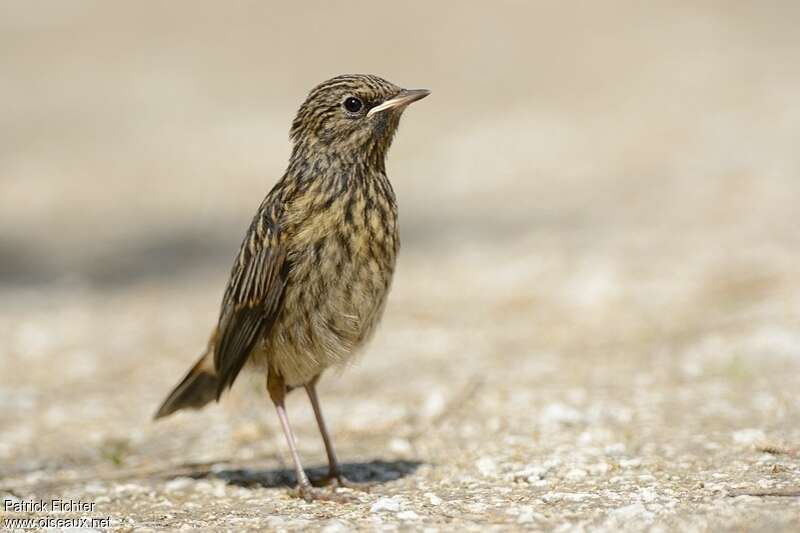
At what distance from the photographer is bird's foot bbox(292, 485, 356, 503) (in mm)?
5520

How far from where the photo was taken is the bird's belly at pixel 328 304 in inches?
219

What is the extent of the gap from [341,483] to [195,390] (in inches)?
39.6

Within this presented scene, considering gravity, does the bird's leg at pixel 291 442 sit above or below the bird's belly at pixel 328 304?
below

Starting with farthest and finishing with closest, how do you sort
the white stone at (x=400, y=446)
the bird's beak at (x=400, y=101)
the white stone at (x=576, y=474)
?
the white stone at (x=400, y=446)
the bird's beak at (x=400, y=101)
the white stone at (x=576, y=474)


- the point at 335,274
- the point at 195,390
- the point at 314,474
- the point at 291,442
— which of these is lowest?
the point at 314,474

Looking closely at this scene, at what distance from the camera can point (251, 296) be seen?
5.78 metres

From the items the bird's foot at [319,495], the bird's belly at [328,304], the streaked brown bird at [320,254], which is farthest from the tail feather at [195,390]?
the bird's foot at [319,495]

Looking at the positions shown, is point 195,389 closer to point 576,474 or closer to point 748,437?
point 576,474

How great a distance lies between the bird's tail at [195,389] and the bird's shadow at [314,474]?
1.25 ft

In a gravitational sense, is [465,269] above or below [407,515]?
above

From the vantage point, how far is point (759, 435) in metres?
6.11

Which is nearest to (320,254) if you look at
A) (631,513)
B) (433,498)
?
(433,498)

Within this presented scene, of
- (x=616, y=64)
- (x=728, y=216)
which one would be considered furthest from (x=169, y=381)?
(x=616, y=64)

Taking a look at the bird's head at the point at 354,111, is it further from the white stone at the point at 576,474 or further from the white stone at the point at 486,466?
the white stone at the point at 576,474
